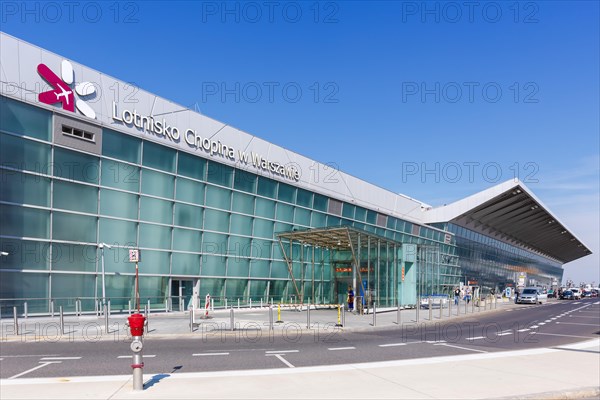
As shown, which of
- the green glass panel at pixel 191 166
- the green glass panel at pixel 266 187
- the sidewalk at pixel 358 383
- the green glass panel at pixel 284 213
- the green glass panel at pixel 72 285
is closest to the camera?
the sidewalk at pixel 358 383

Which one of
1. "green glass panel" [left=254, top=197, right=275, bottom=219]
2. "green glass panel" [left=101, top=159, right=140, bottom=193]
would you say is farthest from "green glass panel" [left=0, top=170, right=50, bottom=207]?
"green glass panel" [left=254, top=197, right=275, bottom=219]

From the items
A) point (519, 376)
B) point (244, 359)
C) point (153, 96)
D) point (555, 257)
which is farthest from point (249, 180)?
point (555, 257)

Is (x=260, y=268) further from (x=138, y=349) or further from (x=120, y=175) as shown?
(x=138, y=349)

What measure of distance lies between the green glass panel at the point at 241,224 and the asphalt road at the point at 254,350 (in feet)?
49.1

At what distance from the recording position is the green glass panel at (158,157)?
1105 inches

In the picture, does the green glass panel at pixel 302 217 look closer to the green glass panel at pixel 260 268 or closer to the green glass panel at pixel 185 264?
the green glass panel at pixel 260 268

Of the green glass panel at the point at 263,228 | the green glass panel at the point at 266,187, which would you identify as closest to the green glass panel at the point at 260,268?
the green glass panel at the point at 263,228

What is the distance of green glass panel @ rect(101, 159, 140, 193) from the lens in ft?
85.6

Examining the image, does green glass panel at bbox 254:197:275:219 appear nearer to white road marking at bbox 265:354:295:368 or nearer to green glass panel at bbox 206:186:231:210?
green glass panel at bbox 206:186:231:210

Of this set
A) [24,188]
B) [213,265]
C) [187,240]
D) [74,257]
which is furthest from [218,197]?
[24,188]

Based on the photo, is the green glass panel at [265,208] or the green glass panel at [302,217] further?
the green glass panel at [302,217]

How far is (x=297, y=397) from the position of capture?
28.1 feet

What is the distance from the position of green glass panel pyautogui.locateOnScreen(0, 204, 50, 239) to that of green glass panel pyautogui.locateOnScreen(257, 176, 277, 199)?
15.1 metres

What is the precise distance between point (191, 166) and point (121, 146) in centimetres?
488
